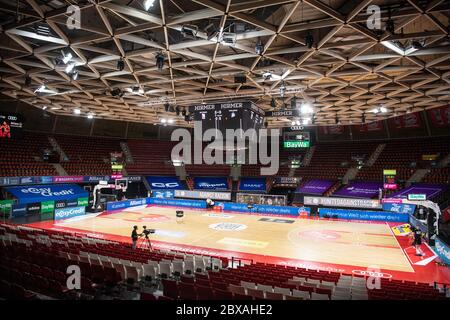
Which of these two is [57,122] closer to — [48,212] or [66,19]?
[48,212]

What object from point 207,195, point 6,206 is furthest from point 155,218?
point 6,206

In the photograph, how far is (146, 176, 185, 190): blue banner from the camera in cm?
3928

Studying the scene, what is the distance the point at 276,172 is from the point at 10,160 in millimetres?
30510

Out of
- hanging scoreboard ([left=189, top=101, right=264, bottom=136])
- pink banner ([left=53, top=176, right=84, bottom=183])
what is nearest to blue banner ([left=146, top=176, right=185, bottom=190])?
pink banner ([left=53, top=176, right=84, bottom=183])

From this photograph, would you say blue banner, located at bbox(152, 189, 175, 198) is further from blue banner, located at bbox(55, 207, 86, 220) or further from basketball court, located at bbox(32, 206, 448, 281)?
blue banner, located at bbox(55, 207, 86, 220)

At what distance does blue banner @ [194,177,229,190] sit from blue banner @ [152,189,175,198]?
158 inches

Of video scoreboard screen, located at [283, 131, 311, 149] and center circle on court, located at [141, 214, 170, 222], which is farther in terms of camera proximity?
video scoreboard screen, located at [283, 131, 311, 149]

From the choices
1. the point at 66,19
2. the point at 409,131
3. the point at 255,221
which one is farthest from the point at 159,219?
the point at 409,131

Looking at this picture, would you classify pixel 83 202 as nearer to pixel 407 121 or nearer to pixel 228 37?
pixel 228 37

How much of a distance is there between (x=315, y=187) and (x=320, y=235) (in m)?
15.8

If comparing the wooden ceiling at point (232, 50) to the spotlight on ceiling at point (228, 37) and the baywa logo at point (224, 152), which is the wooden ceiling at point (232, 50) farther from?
the baywa logo at point (224, 152)

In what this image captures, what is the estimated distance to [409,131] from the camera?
35.4 m

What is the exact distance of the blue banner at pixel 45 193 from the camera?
2605cm
